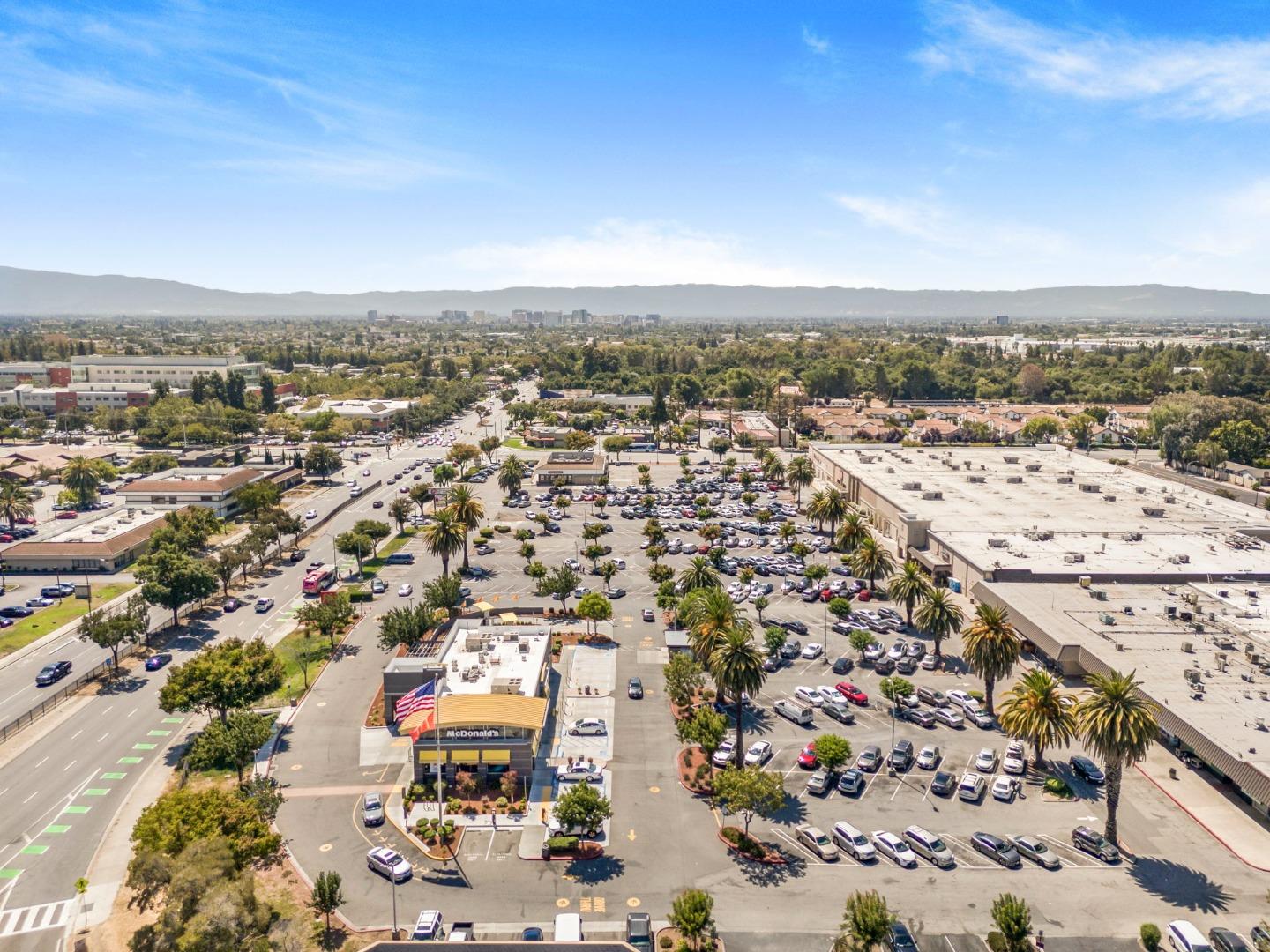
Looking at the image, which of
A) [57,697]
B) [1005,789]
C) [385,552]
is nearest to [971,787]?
[1005,789]

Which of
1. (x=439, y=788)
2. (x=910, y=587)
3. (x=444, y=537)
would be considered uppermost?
(x=444, y=537)

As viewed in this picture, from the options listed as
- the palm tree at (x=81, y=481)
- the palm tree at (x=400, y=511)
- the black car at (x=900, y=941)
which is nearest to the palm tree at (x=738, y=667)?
the black car at (x=900, y=941)

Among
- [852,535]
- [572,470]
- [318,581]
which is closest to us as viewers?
[318,581]

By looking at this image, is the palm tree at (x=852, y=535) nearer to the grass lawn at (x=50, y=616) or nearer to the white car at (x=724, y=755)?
the white car at (x=724, y=755)

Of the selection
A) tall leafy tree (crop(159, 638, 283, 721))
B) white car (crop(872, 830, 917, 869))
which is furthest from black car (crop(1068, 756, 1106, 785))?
tall leafy tree (crop(159, 638, 283, 721))

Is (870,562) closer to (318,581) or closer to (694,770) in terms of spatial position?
(694,770)

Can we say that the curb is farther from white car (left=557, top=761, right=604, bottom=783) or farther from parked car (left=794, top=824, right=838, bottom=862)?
white car (left=557, top=761, right=604, bottom=783)
